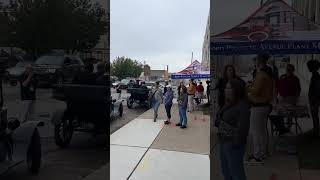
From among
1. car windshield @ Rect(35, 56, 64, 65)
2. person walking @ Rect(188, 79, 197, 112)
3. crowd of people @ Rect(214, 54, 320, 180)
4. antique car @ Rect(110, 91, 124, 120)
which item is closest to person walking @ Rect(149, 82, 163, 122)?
person walking @ Rect(188, 79, 197, 112)

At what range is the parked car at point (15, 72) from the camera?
5152mm

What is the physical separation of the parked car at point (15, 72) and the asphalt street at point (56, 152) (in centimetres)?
8

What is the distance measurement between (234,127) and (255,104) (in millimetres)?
342

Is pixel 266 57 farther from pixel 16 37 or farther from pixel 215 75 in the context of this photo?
pixel 16 37

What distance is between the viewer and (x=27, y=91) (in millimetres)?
5246

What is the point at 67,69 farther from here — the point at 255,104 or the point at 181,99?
the point at 181,99

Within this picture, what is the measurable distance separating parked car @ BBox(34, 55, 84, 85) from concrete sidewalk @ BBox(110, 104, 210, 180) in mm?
2404

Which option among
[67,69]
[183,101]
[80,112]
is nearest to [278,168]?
[80,112]

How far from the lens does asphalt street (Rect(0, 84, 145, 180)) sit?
17.1 ft

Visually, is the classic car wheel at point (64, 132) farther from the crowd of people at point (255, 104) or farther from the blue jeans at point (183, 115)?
the blue jeans at point (183, 115)

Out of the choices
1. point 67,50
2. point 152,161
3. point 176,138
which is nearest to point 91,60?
point 67,50

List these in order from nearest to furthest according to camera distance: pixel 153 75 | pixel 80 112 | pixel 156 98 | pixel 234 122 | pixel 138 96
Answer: pixel 234 122 → pixel 80 112 → pixel 138 96 → pixel 156 98 → pixel 153 75

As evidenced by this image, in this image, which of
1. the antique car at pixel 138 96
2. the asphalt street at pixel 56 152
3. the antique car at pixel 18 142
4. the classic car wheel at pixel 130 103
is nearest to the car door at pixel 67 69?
the asphalt street at pixel 56 152

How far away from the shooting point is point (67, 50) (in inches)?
215
